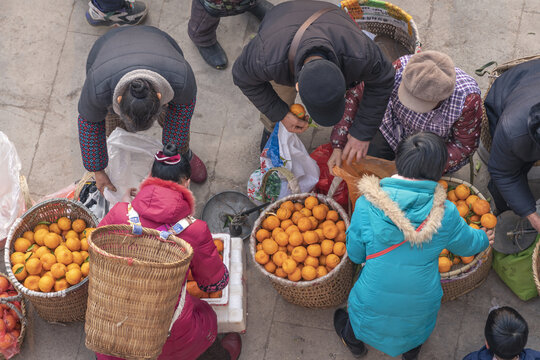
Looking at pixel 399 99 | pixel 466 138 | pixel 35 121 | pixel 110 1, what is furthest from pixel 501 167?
pixel 35 121

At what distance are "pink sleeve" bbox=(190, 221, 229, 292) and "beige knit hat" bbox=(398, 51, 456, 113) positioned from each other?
1.39 m

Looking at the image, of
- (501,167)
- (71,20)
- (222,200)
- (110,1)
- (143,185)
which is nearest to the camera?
(143,185)

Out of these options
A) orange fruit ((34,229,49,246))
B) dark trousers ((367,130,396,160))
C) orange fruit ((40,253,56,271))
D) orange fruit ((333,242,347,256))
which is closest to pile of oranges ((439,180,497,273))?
dark trousers ((367,130,396,160))

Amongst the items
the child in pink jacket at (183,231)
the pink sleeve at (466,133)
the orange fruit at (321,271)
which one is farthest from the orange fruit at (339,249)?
the pink sleeve at (466,133)

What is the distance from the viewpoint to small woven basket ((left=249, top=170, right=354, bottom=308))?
333 centimetres

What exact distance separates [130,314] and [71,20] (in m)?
3.11

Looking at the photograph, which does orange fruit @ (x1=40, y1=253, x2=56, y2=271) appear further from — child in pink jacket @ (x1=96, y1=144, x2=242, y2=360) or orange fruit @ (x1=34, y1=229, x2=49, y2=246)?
child in pink jacket @ (x1=96, y1=144, x2=242, y2=360)

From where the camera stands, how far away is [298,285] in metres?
3.32

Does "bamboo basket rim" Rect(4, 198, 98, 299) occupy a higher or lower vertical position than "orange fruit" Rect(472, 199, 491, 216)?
lower

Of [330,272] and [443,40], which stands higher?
[443,40]

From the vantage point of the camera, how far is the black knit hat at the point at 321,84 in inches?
103

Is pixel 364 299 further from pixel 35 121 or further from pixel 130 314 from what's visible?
pixel 35 121

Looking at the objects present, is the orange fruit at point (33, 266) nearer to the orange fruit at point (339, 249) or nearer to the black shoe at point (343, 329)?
the orange fruit at point (339, 249)

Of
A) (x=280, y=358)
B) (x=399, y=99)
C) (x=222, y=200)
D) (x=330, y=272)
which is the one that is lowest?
(x=280, y=358)
